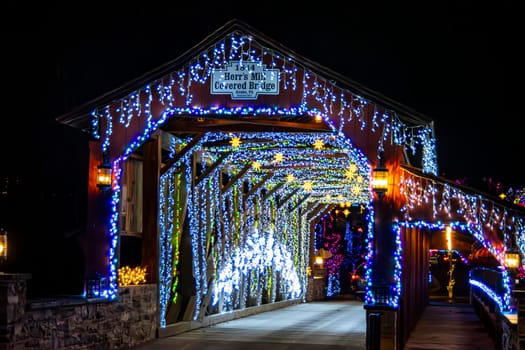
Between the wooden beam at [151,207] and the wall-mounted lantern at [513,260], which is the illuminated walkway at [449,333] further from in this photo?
the wooden beam at [151,207]

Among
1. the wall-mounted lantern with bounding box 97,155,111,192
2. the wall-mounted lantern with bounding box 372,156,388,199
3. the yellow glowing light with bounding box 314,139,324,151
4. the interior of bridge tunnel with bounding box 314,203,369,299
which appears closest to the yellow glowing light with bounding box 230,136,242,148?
the yellow glowing light with bounding box 314,139,324,151

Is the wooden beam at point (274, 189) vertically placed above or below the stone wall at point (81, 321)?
above

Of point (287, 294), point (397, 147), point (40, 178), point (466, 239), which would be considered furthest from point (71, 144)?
point (466, 239)

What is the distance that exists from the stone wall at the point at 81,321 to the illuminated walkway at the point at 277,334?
0.50 metres

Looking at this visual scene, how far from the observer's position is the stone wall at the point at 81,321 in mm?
10562

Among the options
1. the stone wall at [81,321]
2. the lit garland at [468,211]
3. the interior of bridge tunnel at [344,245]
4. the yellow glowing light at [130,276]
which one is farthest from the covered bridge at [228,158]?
the interior of bridge tunnel at [344,245]

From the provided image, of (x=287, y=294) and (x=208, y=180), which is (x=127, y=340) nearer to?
(x=208, y=180)

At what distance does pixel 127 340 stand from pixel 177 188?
453 cm

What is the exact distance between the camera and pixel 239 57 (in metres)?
15.1

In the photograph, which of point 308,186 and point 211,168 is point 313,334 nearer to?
point 211,168

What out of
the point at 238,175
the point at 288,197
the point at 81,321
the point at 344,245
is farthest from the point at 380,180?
the point at 344,245

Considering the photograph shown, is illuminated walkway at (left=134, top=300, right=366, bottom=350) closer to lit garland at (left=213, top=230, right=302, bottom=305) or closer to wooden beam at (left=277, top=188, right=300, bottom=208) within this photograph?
lit garland at (left=213, top=230, right=302, bottom=305)

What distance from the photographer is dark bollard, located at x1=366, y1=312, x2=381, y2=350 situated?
1333 centimetres

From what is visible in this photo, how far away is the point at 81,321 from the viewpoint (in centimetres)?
1266
